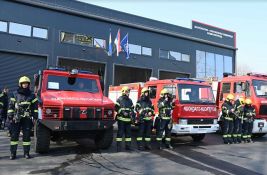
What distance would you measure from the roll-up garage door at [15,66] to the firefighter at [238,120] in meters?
14.0

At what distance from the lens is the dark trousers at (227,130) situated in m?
11.3

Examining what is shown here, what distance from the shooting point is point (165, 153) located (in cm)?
910

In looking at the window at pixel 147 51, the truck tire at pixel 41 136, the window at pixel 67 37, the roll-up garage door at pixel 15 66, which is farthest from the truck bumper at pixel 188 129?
the window at pixel 147 51

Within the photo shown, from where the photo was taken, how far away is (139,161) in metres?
7.85

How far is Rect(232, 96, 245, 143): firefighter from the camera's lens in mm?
11516

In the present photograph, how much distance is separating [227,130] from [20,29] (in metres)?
14.8

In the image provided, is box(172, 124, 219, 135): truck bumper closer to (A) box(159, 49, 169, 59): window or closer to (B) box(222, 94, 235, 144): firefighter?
(B) box(222, 94, 235, 144): firefighter

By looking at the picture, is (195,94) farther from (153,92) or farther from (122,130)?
(122,130)

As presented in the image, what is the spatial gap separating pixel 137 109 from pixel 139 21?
17.1 meters

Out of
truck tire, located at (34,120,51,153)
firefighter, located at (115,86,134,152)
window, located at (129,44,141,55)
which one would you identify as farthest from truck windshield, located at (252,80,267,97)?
window, located at (129,44,141,55)

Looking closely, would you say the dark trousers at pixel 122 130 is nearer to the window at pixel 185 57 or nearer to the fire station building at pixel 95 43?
the fire station building at pixel 95 43

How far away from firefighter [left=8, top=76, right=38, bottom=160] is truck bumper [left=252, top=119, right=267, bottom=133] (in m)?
8.38

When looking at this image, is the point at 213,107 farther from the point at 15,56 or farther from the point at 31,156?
the point at 15,56

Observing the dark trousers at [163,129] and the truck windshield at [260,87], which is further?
the truck windshield at [260,87]
